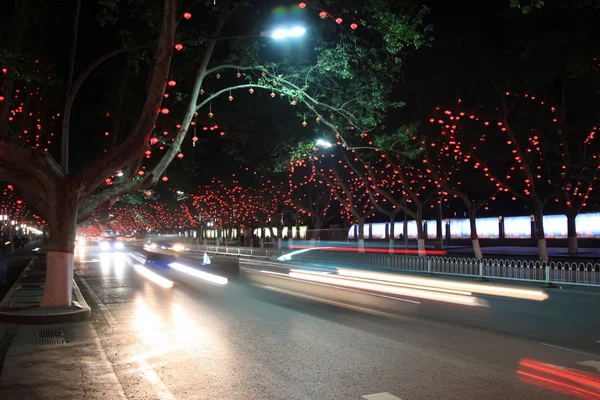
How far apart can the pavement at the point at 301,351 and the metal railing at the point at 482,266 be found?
1.08 meters

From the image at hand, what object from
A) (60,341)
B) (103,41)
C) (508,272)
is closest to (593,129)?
(508,272)

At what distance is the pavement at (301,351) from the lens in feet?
21.6

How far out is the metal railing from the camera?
15.4 metres

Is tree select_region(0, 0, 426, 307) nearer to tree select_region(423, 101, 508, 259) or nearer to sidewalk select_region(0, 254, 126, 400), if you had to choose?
sidewalk select_region(0, 254, 126, 400)

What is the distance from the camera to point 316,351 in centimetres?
867

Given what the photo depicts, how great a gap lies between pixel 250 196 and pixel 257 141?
18.1 metres

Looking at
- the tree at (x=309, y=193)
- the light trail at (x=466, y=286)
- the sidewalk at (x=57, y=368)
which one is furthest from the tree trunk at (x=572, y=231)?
the sidewalk at (x=57, y=368)

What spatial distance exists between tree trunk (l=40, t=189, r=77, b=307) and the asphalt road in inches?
39.4

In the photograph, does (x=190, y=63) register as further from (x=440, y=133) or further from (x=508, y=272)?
(x=440, y=133)

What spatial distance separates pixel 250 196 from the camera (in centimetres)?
4725

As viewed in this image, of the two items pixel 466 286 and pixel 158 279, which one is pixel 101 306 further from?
pixel 466 286

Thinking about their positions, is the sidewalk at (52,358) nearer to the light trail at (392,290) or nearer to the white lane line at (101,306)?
the white lane line at (101,306)

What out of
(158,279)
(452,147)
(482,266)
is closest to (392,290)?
(482,266)

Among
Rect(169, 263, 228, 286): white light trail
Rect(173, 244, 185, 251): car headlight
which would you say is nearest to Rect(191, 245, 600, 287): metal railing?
Rect(169, 263, 228, 286): white light trail
